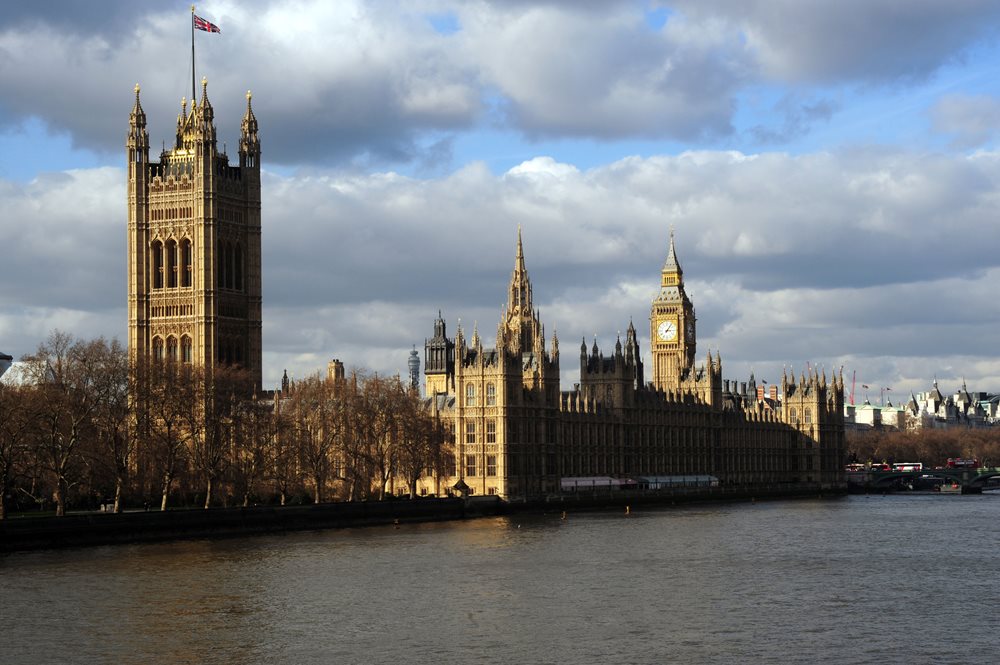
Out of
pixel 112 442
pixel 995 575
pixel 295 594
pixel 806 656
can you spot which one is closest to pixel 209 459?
pixel 112 442

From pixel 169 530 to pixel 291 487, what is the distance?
24157mm

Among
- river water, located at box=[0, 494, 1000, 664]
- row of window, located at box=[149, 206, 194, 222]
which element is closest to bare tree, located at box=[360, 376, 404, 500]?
river water, located at box=[0, 494, 1000, 664]

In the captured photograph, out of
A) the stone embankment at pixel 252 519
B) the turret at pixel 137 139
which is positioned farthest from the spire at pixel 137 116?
the stone embankment at pixel 252 519

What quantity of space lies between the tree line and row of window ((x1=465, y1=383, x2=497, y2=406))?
12.6 feet

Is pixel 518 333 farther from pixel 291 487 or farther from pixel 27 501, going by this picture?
pixel 27 501

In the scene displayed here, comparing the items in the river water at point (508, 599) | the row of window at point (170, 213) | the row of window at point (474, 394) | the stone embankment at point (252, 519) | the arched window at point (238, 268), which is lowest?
the river water at point (508, 599)

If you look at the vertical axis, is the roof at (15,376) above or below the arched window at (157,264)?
below

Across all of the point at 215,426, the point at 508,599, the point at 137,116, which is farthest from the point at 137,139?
the point at 508,599

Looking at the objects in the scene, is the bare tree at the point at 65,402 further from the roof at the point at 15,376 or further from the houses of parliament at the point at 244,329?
the houses of parliament at the point at 244,329

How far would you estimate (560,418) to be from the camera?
147 m

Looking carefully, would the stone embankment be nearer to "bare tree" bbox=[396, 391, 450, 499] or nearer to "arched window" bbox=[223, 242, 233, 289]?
"bare tree" bbox=[396, 391, 450, 499]

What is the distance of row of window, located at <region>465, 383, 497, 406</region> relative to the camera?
136m

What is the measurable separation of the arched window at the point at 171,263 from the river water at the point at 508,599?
50145mm

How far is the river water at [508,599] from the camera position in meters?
53.1
